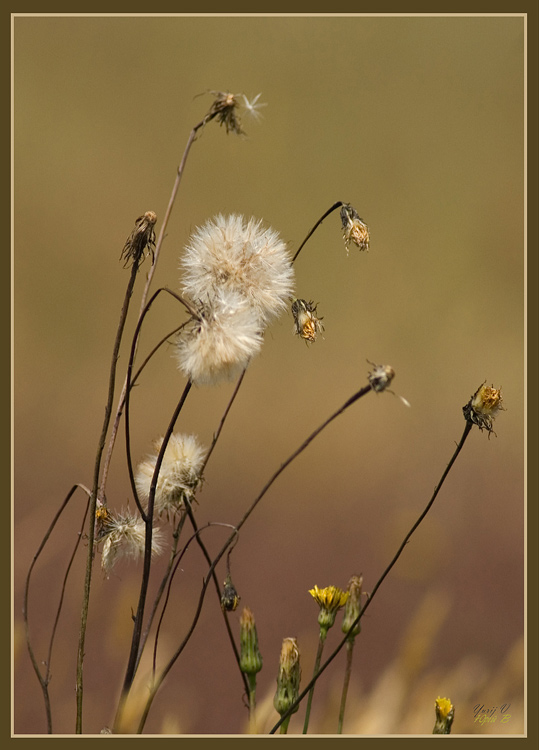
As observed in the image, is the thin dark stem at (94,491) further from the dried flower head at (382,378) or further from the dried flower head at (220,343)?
the dried flower head at (382,378)

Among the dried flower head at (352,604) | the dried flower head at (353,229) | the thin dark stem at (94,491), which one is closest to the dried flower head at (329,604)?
the dried flower head at (352,604)

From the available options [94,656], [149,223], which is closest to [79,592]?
[94,656]

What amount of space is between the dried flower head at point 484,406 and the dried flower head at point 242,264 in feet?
0.68

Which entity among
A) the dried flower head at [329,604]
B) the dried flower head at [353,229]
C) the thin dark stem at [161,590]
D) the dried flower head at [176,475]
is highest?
the dried flower head at [353,229]

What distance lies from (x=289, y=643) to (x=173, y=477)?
203 mm

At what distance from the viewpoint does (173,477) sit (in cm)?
67

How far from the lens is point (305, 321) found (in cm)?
68

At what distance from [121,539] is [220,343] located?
0.73ft

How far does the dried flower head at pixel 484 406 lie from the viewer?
68 centimetres

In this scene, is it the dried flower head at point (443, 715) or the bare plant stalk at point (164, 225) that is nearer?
the bare plant stalk at point (164, 225)

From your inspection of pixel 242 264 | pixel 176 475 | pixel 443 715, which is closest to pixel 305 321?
pixel 242 264

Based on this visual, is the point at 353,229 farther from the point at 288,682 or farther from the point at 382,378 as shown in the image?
the point at 288,682

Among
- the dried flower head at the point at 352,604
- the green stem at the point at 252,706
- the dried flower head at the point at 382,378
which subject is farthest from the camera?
the dried flower head at the point at 352,604

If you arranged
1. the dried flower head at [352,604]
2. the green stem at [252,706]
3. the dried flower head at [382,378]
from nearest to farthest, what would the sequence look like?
1. the dried flower head at [382,378]
2. the green stem at [252,706]
3. the dried flower head at [352,604]
